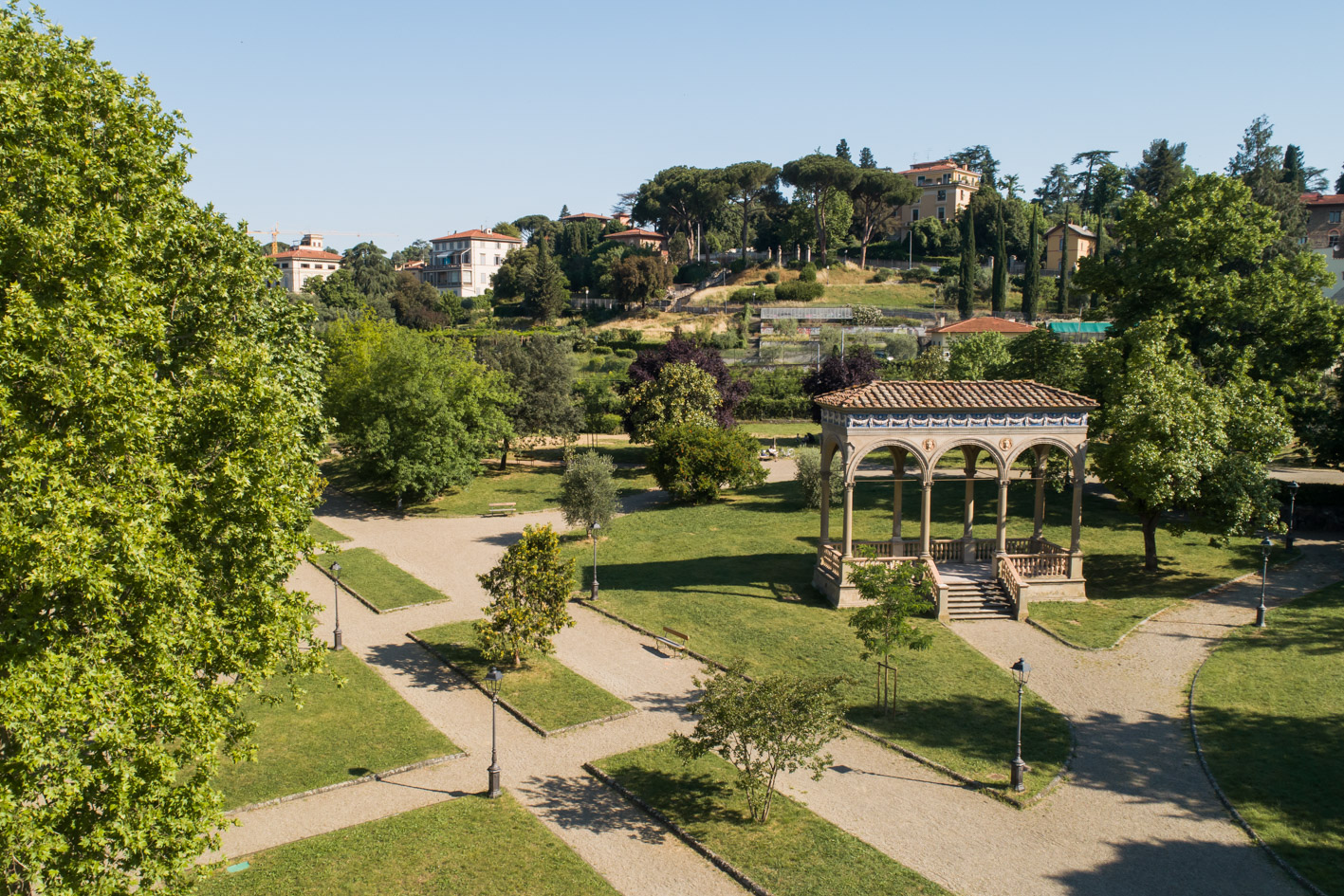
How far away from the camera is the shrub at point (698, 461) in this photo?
131ft

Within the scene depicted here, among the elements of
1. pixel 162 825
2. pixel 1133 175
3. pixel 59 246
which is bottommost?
pixel 162 825

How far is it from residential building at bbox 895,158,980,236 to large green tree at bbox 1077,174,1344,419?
86.7 meters

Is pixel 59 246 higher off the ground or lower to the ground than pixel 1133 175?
lower

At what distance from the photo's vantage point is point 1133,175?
11925 centimetres

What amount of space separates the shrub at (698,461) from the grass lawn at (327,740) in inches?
786

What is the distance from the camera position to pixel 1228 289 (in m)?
33.4

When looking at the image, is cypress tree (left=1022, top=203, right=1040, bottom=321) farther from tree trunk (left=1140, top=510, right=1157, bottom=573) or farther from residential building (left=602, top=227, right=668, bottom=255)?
tree trunk (left=1140, top=510, right=1157, bottom=573)

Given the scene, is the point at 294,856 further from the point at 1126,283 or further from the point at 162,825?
the point at 1126,283

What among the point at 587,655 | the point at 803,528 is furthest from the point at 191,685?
the point at 803,528

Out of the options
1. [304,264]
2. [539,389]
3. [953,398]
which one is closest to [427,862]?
[953,398]

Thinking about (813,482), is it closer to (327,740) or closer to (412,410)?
(412,410)

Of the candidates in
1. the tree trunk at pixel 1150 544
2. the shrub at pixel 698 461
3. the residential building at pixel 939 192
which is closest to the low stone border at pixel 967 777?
the tree trunk at pixel 1150 544

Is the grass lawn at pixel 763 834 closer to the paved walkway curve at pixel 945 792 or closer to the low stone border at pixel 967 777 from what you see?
the paved walkway curve at pixel 945 792

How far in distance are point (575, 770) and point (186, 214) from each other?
11.9m
